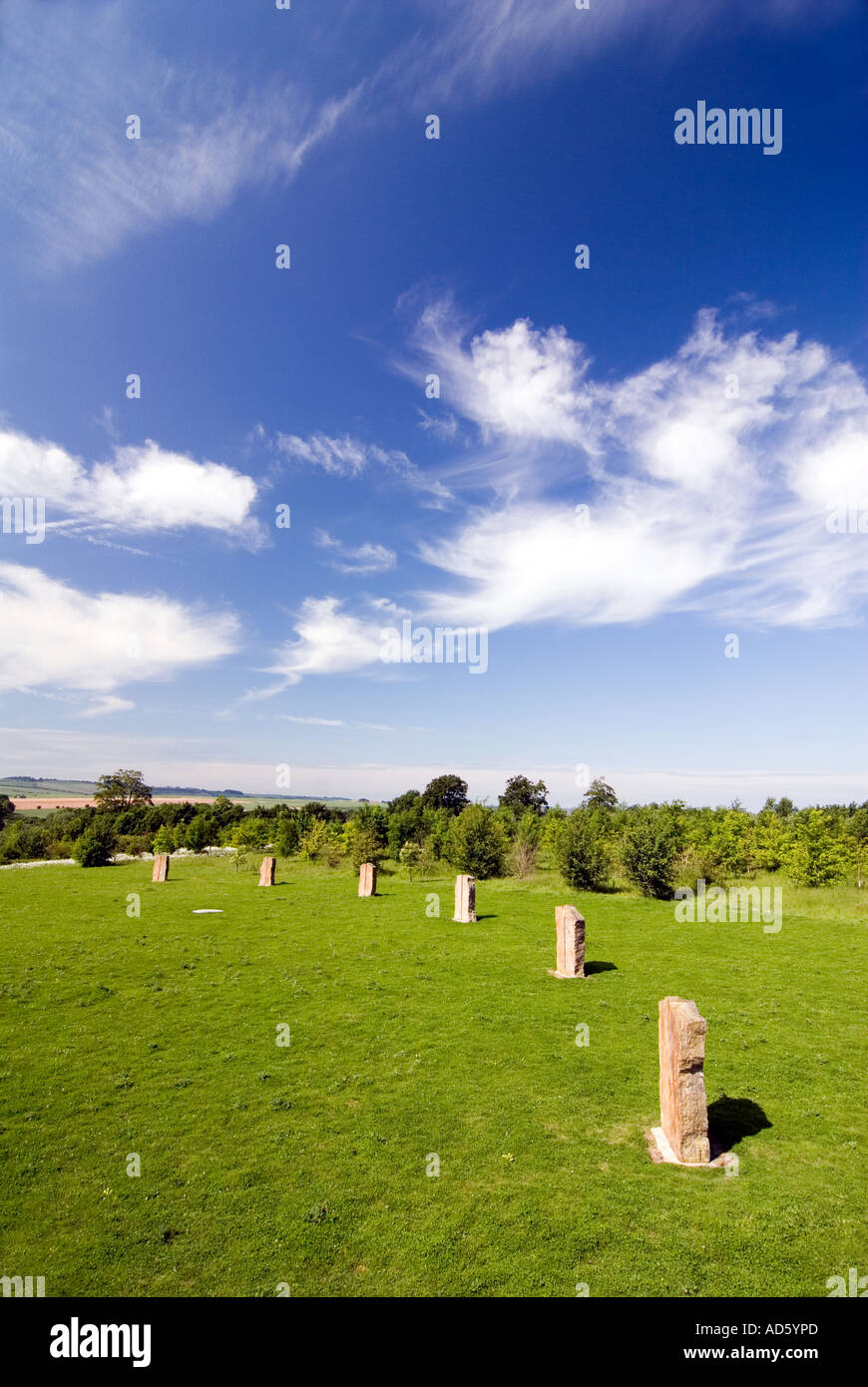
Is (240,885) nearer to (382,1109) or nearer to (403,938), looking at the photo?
(403,938)

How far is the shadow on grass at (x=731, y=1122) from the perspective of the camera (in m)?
9.61

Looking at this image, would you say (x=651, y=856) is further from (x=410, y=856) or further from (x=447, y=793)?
(x=447, y=793)

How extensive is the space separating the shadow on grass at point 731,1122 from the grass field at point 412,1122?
67 mm

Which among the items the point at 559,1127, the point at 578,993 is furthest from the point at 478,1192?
the point at 578,993

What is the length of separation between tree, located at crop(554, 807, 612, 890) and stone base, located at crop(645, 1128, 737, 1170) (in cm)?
2647

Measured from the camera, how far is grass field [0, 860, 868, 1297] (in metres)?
7.01

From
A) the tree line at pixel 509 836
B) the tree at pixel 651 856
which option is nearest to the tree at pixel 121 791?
the tree line at pixel 509 836

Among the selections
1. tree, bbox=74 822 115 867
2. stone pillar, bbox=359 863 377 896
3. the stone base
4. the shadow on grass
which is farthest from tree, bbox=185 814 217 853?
the stone base

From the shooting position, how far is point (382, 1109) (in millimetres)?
10477

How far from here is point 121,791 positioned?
88.2 meters

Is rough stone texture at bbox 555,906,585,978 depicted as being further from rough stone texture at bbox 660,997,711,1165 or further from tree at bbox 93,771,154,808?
tree at bbox 93,771,154,808

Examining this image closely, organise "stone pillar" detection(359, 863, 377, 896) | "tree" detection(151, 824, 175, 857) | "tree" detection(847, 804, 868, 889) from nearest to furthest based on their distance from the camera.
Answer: "stone pillar" detection(359, 863, 377, 896)
"tree" detection(847, 804, 868, 889)
"tree" detection(151, 824, 175, 857)

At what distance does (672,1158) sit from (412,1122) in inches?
167
